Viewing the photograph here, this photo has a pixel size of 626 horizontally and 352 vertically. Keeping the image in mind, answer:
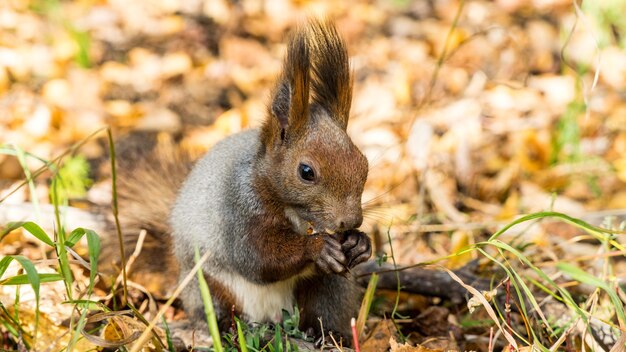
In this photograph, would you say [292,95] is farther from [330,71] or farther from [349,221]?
[349,221]

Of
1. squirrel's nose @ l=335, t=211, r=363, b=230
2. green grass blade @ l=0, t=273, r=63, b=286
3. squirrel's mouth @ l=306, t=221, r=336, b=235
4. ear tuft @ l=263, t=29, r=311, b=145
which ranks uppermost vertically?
ear tuft @ l=263, t=29, r=311, b=145

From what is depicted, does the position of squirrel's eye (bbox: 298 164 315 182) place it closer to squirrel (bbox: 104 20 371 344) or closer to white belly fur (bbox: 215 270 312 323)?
squirrel (bbox: 104 20 371 344)

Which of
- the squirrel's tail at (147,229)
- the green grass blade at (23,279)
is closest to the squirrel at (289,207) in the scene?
the squirrel's tail at (147,229)

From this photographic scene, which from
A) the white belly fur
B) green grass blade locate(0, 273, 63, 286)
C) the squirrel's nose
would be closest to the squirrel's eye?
the squirrel's nose

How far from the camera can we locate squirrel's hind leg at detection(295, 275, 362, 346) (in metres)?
1.91

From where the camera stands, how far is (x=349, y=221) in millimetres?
1616

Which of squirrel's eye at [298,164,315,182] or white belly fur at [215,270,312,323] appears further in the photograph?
white belly fur at [215,270,312,323]

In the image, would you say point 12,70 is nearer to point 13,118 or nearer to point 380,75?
point 13,118

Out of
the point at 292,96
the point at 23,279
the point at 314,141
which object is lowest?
the point at 23,279

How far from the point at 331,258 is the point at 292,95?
0.38 meters

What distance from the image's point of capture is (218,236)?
182cm

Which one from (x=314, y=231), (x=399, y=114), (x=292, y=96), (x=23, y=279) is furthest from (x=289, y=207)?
(x=399, y=114)

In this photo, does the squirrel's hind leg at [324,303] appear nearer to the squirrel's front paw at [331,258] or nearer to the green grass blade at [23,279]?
the squirrel's front paw at [331,258]

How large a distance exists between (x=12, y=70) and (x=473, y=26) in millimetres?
2262
